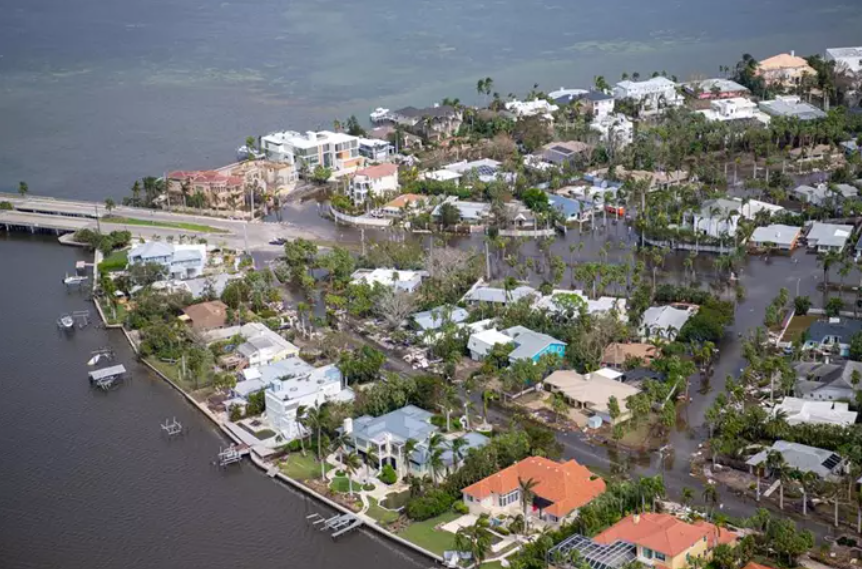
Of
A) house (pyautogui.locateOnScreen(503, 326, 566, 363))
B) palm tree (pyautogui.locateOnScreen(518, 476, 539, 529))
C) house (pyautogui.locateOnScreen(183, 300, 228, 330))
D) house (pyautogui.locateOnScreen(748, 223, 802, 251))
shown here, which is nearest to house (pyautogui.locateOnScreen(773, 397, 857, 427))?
house (pyautogui.locateOnScreen(503, 326, 566, 363))

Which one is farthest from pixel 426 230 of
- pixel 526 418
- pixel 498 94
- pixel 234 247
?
pixel 498 94

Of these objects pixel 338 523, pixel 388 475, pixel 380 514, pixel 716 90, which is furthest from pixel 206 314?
pixel 716 90

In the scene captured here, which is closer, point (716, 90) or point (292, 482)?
point (292, 482)

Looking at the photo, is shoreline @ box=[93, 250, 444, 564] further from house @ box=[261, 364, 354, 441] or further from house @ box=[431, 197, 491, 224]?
house @ box=[431, 197, 491, 224]

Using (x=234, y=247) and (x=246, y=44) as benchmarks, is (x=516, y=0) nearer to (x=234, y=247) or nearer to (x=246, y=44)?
(x=246, y=44)

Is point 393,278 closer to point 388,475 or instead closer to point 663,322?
point 663,322

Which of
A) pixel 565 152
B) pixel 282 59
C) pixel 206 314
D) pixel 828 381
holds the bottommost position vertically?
pixel 828 381
